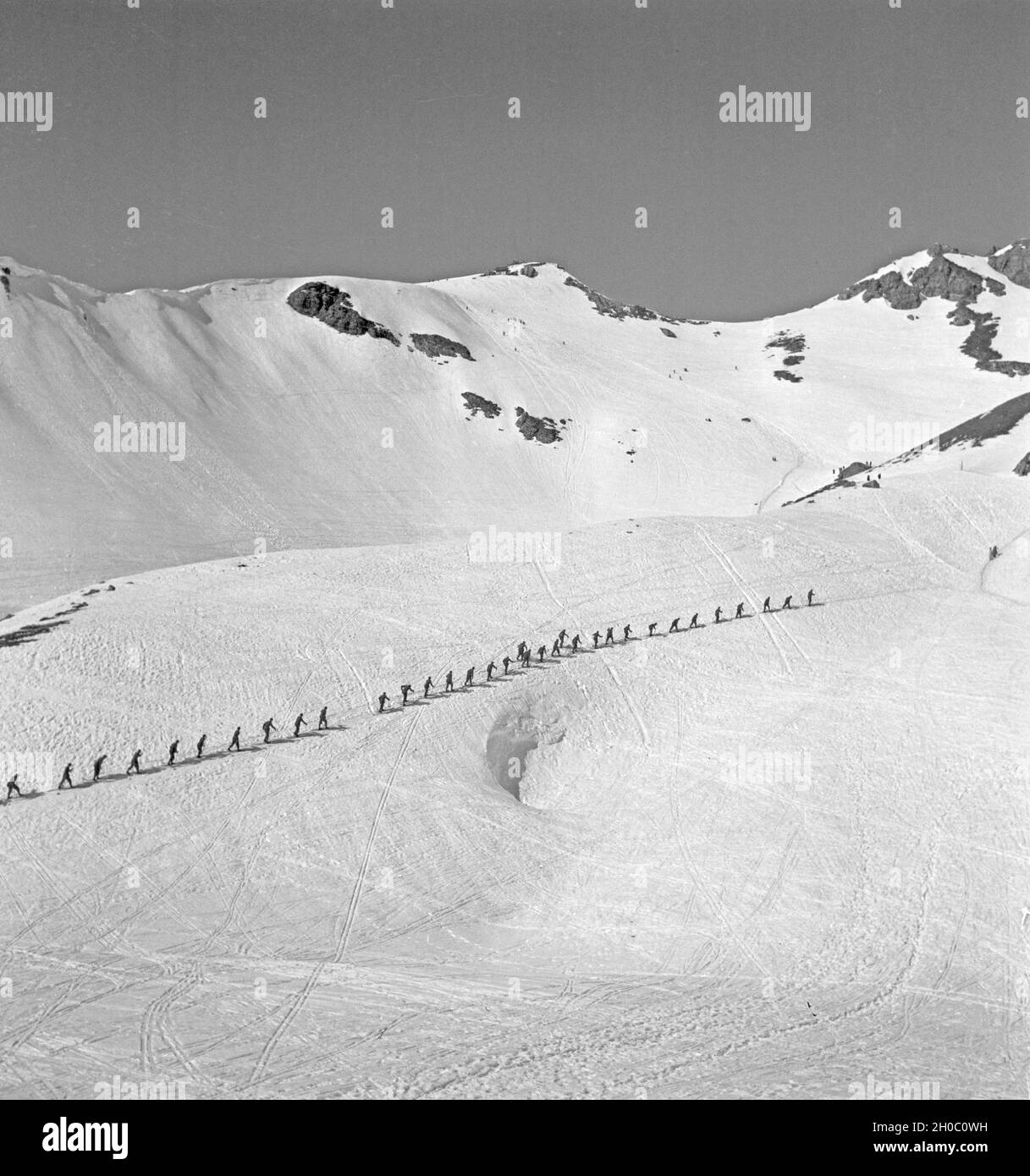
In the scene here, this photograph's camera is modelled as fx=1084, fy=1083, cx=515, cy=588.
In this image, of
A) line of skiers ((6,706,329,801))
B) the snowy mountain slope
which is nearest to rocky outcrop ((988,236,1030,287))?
the snowy mountain slope

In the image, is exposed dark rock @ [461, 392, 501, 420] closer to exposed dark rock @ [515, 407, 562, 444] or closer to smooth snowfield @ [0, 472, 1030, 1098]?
exposed dark rock @ [515, 407, 562, 444]

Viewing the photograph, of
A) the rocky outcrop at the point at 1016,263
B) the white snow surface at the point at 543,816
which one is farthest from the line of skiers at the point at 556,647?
the rocky outcrop at the point at 1016,263

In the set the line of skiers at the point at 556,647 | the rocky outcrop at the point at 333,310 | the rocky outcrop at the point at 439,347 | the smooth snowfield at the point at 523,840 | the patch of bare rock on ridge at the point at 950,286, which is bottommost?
the smooth snowfield at the point at 523,840

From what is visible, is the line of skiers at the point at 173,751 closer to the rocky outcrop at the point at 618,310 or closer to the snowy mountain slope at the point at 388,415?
the snowy mountain slope at the point at 388,415

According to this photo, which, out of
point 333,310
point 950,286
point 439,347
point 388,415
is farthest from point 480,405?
point 950,286

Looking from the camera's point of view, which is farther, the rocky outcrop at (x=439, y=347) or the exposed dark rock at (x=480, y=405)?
the rocky outcrop at (x=439, y=347)
